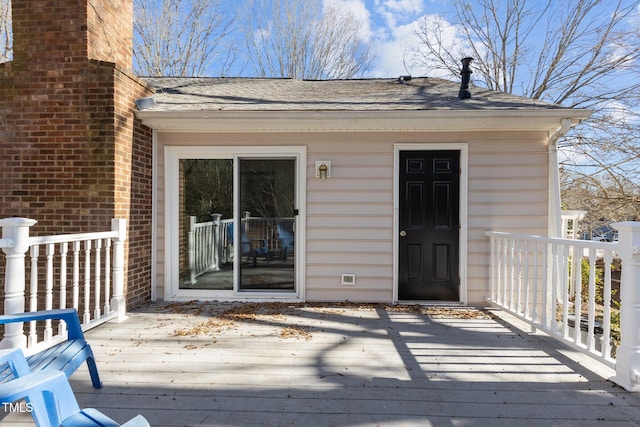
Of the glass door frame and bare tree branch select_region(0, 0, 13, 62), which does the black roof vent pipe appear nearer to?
the glass door frame

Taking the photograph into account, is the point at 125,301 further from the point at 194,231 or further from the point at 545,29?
the point at 545,29

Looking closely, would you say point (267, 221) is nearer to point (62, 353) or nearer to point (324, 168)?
point (324, 168)

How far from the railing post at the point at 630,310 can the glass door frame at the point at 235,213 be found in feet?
10.0

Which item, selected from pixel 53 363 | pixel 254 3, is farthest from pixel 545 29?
pixel 53 363

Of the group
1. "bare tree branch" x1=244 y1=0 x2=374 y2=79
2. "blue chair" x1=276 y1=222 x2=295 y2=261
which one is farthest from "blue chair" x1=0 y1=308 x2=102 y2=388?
"bare tree branch" x1=244 y1=0 x2=374 y2=79

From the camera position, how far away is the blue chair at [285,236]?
177 inches

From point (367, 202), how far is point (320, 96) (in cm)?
175

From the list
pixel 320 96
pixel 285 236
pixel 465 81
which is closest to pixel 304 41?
pixel 320 96

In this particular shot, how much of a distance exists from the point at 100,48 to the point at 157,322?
3.13 metres

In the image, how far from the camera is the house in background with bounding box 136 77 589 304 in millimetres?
4285

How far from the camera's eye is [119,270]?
146 inches

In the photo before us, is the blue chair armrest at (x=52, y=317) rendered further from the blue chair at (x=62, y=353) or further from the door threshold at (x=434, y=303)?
the door threshold at (x=434, y=303)

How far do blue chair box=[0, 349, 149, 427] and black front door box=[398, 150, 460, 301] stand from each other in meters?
3.56

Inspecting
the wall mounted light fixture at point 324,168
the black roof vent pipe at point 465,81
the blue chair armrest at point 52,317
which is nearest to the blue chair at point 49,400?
the blue chair armrest at point 52,317
